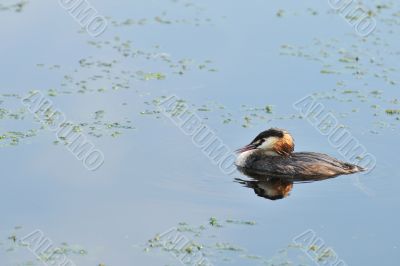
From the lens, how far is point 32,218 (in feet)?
40.8

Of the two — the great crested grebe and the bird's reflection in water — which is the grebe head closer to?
the great crested grebe

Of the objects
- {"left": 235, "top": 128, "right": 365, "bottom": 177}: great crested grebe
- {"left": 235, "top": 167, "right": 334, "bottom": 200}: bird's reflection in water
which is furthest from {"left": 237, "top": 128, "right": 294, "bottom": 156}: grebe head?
{"left": 235, "top": 167, "right": 334, "bottom": 200}: bird's reflection in water

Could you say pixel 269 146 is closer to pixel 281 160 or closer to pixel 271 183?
pixel 281 160

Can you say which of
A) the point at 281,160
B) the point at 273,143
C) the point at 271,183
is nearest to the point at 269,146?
the point at 273,143

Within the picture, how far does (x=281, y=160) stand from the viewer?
15.0 m

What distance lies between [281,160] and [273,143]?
272 mm

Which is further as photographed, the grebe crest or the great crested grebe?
the grebe crest

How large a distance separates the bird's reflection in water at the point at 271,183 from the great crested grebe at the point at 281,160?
0.08m

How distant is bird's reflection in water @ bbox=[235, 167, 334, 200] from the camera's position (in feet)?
45.7

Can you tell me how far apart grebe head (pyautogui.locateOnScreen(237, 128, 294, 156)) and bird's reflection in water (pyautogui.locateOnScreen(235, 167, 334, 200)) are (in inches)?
14.6

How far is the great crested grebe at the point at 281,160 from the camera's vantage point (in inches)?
575

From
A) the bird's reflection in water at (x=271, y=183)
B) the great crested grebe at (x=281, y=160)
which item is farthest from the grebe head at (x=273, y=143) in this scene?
the bird's reflection in water at (x=271, y=183)

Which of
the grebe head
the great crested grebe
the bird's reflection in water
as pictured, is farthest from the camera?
the grebe head

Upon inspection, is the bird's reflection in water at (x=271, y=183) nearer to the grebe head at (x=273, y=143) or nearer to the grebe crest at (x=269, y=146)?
the grebe crest at (x=269, y=146)
